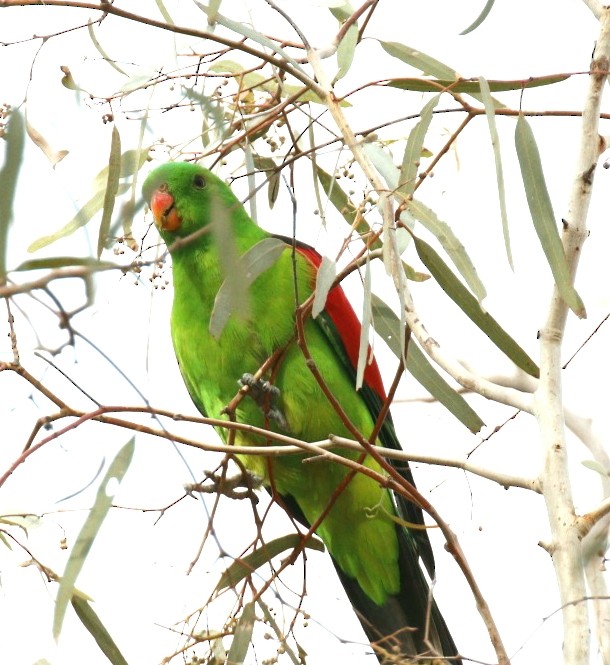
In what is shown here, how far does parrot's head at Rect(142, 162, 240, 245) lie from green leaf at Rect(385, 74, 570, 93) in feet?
2.15

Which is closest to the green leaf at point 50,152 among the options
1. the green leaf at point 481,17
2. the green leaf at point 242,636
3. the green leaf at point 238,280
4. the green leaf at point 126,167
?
the green leaf at point 126,167

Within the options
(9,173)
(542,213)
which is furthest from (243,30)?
(9,173)

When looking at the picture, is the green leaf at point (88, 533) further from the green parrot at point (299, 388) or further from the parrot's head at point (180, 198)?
the parrot's head at point (180, 198)

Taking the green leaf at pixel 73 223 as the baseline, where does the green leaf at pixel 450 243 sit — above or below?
below

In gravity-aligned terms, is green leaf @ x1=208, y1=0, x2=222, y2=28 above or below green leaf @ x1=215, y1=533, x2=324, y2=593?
above

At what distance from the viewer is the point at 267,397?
2260 millimetres

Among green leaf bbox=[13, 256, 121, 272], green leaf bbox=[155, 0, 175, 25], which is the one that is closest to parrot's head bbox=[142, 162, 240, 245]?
green leaf bbox=[155, 0, 175, 25]

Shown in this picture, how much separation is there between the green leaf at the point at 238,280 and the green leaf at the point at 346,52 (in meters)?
0.34

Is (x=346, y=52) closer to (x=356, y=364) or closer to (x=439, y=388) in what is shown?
(x=439, y=388)

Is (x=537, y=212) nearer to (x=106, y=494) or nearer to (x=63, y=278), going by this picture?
(x=106, y=494)

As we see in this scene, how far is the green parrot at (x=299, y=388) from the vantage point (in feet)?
7.80

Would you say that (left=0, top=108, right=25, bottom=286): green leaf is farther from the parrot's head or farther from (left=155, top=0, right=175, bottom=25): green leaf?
the parrot's head

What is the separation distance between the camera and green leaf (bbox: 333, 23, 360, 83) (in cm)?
178

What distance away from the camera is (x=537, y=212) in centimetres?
161
